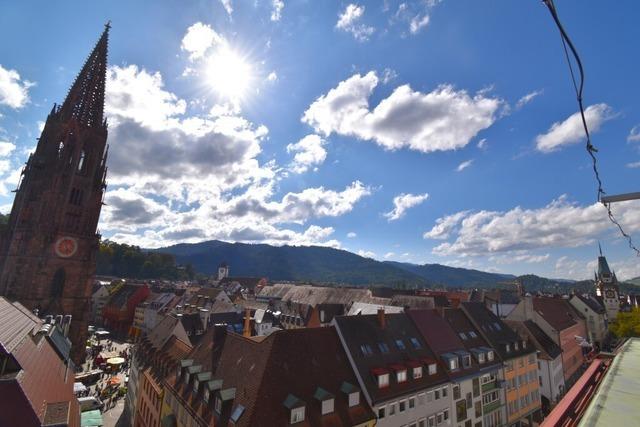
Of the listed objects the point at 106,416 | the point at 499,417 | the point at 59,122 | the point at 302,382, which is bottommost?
the point at 106,416

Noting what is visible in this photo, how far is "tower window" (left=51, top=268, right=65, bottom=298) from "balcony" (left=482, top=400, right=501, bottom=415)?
197ft

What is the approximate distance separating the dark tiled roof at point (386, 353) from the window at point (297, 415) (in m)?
6.28

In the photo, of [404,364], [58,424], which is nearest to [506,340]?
[404,364]

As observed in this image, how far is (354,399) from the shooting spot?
2291 centimetres

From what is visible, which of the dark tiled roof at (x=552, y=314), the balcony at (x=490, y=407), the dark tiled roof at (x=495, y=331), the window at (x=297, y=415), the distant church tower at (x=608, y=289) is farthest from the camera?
the distant church tower at (x=608, y=289)

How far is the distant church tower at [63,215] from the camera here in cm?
4991

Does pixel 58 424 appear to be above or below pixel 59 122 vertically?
below

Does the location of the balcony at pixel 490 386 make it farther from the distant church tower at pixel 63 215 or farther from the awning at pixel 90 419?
the distant church tower at pixel 63 215

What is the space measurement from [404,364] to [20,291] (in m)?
55.4

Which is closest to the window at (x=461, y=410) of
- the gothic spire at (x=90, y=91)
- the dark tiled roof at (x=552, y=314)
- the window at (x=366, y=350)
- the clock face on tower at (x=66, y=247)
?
the window at (x=366, y=350)

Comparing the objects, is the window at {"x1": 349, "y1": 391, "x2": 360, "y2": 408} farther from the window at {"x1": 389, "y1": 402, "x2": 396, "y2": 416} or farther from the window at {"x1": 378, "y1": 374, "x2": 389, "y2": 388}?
the window at {"x1": 389, "y1": 402, "x2": 396, "y2": 416}

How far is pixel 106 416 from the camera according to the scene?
39.1m

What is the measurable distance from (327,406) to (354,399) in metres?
2.63

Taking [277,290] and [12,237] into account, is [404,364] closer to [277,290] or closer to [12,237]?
[12,237]
